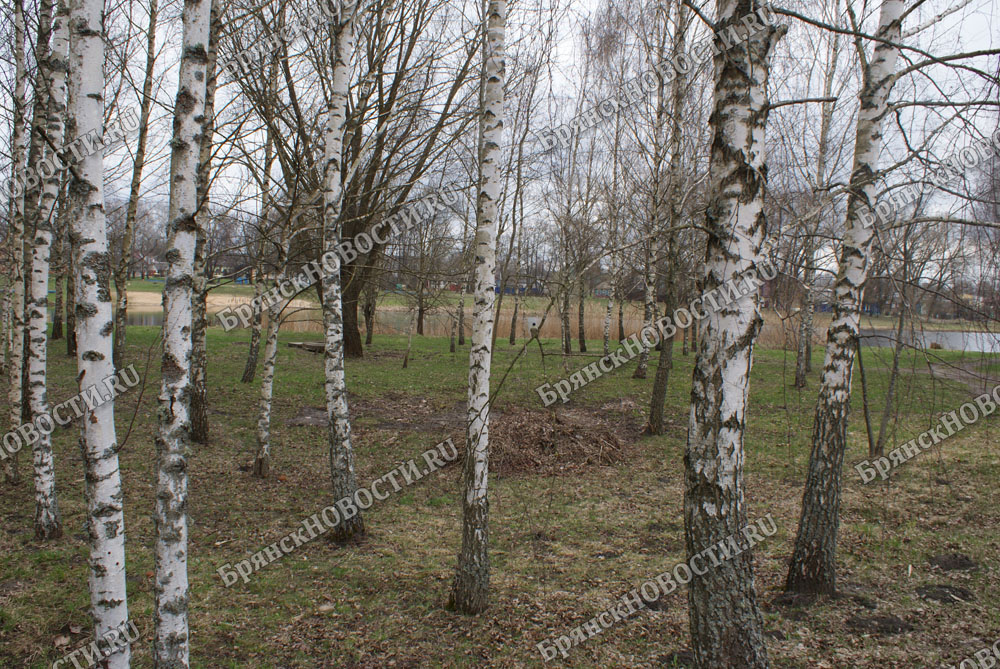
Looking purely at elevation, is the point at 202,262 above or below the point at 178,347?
above

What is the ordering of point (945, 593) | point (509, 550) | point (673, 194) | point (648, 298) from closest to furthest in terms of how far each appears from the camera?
point (945, 593), point (509, 550), point (673, 194), point (648, 298)

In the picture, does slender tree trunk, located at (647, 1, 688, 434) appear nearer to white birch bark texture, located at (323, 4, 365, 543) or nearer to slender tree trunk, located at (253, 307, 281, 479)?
white birch bark texture, located at (323, 4, 365, 543)

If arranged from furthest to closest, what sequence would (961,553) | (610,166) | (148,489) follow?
(610,166), (148,489), (961,553)

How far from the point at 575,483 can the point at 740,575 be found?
5191mm

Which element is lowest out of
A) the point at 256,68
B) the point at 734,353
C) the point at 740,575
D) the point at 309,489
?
the point at 309,489

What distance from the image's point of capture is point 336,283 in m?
5.31

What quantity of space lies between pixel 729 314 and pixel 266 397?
5906 mm

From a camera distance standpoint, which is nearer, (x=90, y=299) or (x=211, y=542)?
(x=90, y=299)

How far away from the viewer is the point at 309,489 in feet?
23.0

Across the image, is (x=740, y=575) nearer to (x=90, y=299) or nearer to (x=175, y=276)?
(x=175, y=276)

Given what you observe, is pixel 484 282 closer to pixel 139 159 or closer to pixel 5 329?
pixel 139 159

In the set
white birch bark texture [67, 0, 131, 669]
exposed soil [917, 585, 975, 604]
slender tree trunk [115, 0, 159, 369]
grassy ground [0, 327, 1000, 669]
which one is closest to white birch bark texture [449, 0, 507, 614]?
grassy ground [0, 327, 1000, 669]

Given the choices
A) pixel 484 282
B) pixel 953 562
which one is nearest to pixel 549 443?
pixel 953 562

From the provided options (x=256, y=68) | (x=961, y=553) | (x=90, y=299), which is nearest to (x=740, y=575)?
(x=90, y=299)
